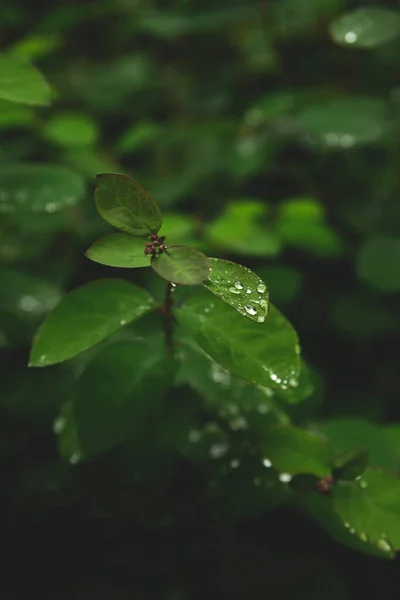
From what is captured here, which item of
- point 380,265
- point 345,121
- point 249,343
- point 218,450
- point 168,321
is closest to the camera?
point 249,343

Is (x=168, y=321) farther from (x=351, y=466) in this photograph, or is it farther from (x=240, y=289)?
(x=351, y=466)

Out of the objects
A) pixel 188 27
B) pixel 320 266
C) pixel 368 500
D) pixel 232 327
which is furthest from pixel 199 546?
pixel 188 27

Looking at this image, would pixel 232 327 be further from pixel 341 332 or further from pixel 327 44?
pixel 327 44

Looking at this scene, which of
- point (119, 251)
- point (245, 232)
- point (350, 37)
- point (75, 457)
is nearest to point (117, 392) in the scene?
point (75, 457)

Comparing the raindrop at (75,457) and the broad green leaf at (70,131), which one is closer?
the raindrop at (75,457)

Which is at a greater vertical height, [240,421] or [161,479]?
[240,421]

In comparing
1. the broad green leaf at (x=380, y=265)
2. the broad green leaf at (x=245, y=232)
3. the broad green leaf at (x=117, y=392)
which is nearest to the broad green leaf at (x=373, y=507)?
the broad green leaf at (x=117, y=392)

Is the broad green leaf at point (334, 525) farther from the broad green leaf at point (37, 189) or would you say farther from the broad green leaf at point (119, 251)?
the broad green leaf at point (37, 189)
